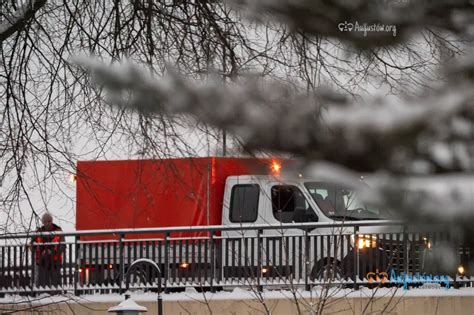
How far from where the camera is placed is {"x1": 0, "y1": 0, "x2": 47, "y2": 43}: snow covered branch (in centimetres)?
1321

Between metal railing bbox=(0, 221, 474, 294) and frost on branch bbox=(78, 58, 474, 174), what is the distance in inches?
553

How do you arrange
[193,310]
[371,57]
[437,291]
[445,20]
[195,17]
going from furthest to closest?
[193,310], [437,291], [195,17], [371,57], [445,20]

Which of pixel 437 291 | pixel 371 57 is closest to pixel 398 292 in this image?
pixel 437 291

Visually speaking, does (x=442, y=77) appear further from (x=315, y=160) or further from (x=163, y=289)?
(x=163, y=289)

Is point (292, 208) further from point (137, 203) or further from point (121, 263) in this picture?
point (137, 203)

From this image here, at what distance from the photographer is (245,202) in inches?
947

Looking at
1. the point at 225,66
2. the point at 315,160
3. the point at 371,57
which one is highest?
the point at 225,66

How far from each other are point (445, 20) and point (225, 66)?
7573mm

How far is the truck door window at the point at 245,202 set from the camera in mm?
23844

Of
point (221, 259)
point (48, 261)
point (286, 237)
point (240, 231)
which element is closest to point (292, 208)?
point (240, 231)

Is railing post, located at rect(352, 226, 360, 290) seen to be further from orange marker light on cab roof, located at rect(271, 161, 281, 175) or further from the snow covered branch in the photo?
orange marker light on cab roof, located at rect(271, 161, 281, 175)

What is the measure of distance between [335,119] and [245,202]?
19.3m

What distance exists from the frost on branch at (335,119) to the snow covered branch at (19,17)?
8.07 meters

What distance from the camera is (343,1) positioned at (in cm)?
470
